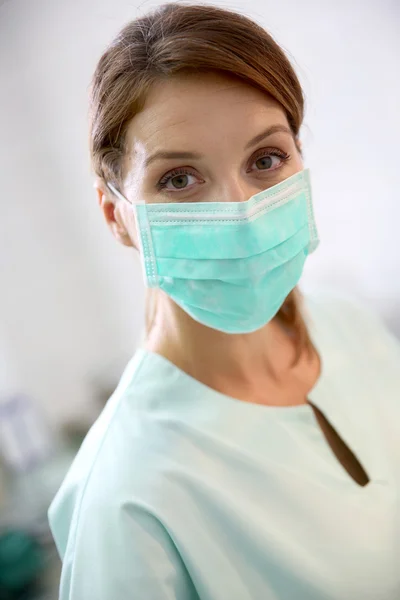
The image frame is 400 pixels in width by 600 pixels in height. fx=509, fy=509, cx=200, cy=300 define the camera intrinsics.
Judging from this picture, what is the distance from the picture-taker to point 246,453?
95 cm

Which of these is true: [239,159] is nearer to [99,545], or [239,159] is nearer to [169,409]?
[169,409]

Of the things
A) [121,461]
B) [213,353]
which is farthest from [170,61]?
[121,461]

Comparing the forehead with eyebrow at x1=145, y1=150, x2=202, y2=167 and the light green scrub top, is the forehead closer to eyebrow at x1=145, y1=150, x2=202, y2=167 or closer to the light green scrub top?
eyebrow at x1=145, y1=150, x2=202, y2=167

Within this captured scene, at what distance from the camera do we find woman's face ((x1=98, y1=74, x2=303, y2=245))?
0.84m

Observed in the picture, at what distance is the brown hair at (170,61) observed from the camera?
85 centimetres

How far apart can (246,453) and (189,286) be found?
331 mm

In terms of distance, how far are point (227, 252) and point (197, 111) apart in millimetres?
240

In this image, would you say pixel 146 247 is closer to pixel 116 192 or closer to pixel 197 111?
pixel 116 192

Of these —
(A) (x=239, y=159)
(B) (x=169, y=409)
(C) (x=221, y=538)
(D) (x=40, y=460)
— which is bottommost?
(D) (x=40, y=460)

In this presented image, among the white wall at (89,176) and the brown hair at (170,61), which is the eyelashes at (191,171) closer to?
the brown hair at (170,61)

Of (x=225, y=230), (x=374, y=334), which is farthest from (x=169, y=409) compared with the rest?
(x=374, y=334)

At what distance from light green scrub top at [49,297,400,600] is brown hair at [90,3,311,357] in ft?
1.48

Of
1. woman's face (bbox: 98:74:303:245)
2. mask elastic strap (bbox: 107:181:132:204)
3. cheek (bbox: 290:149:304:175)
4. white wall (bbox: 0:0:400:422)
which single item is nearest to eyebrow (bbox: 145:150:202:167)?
woman's face (bbox: 98:74:303:245)

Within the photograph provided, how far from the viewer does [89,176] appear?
3.84 feet
